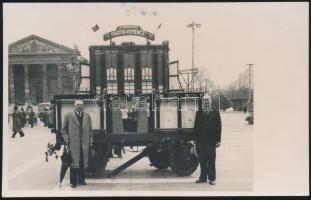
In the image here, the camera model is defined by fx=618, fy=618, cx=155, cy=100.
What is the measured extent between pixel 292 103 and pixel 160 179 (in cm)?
324

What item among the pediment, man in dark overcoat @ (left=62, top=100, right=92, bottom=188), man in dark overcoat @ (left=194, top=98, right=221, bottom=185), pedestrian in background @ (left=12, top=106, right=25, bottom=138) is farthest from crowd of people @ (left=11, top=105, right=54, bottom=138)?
man in dark overcoat @ (left=194, top=98, right=221, bottom=185)

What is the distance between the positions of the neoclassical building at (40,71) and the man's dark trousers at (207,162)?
10.9 ft

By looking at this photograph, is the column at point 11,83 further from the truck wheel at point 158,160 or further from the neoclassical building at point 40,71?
the truck wheel at point 158,160

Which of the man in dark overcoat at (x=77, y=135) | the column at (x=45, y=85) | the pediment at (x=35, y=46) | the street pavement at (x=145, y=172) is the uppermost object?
the pediment at (x=35, y=46)

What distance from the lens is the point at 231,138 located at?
1441cm

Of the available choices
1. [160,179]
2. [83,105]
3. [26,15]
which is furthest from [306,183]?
[26,15]

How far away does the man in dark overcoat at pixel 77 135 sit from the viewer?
12586mm

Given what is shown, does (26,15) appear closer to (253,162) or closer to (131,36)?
(131,36)

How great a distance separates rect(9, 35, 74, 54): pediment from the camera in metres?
13.5

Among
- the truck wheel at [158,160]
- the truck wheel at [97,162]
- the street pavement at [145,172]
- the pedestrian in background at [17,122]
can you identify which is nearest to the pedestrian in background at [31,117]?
the street pavement at [145,172]

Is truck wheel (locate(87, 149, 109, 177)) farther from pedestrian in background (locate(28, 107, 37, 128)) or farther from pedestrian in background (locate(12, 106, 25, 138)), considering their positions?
pedestrian in background (locate(28, 107, 37, 128))

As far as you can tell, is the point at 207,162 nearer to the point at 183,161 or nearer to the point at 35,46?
the point at 183,161

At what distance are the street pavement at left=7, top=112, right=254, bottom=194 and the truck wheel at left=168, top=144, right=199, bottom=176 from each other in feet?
0.51

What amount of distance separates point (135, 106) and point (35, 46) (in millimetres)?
3028
